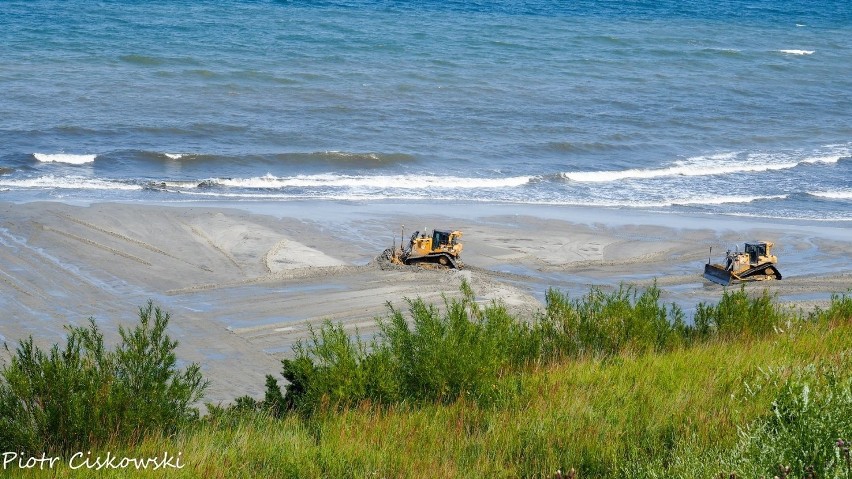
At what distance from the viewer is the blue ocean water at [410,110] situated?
1367 inches

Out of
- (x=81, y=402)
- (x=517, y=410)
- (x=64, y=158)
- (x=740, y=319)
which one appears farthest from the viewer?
(x=64, y=158)

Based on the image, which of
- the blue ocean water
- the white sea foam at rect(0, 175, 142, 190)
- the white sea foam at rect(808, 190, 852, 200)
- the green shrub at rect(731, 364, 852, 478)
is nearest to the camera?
the green shrub at rect(731, 364, 852, 478)

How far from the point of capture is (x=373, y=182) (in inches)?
1377

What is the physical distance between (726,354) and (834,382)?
3.07 meters

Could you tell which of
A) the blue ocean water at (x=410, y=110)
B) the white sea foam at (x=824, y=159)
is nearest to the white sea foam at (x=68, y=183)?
the blue ocean water at (x=410, y=110)

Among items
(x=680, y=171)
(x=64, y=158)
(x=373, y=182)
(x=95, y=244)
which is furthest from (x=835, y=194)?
(x=64, y=158)

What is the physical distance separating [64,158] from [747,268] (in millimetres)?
24217

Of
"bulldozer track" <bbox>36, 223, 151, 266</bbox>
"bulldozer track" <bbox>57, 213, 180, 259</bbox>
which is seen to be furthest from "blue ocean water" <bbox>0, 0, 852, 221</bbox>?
"bulldozer track" <bbox>36, 223, 151, 266</bbox>

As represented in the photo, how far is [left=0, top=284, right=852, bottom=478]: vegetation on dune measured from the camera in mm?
7578

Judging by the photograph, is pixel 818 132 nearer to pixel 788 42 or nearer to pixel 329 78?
pixel 329 78

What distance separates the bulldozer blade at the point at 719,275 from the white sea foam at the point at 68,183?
18.6 metres

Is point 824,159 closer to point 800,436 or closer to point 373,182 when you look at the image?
point 373,182

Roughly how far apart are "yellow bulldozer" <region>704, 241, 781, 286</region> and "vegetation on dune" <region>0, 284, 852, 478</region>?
10986mm

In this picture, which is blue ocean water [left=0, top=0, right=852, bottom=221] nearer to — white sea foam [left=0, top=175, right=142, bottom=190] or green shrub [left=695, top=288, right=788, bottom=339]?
white sea foam [left=0, top=175, right=142, bottom=190]
